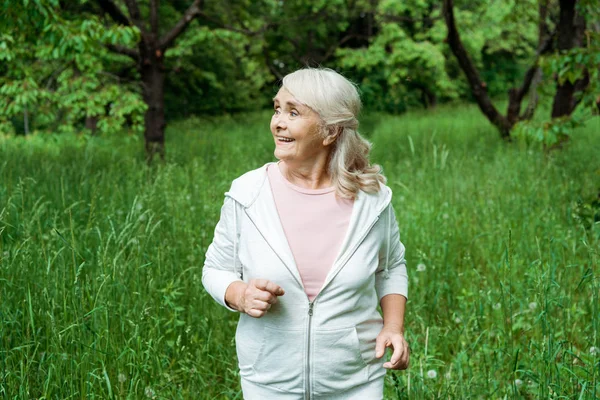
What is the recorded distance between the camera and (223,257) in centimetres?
202

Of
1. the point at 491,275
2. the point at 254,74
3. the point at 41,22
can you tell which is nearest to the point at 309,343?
the point at 491,275

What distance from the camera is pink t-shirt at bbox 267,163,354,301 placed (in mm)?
1870

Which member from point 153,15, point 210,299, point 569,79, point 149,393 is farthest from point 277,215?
point 153,15

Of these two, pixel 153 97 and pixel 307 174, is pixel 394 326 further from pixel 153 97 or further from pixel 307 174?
pixel 153 97

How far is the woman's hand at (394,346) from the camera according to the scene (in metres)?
1.86

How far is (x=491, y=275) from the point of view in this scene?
4.25 m

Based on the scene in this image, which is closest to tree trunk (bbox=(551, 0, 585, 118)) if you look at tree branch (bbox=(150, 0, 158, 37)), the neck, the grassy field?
the grassy field

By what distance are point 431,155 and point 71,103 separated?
4.49m

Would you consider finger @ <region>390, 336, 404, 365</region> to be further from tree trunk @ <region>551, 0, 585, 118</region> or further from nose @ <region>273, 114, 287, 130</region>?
tree trunk @ <region>551, 0, 585, 118</region>

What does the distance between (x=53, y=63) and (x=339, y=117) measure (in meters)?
8.86

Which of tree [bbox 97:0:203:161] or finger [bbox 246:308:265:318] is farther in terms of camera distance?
tree [bbox 97:0:203:161]

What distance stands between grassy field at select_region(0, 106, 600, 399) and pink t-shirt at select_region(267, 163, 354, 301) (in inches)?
23.3

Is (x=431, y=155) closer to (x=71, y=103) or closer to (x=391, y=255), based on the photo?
(x=71, y=103)

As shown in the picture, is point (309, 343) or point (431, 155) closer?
point (309, 343)
